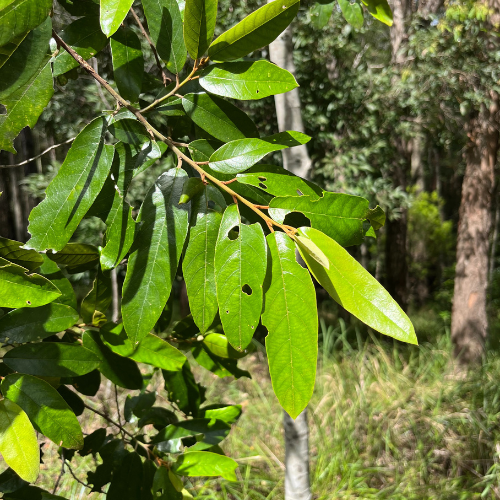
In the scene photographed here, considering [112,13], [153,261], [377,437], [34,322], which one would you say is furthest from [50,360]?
[377,437]

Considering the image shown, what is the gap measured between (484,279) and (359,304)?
4074mm

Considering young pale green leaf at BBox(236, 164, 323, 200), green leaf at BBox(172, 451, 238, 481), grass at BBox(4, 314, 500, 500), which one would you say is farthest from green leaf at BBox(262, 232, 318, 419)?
grass at BBox(4, 314, 500, 500)

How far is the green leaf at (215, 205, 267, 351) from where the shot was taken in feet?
1.37

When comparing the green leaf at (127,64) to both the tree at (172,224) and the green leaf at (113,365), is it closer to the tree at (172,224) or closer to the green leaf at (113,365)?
the tree at (172,224)

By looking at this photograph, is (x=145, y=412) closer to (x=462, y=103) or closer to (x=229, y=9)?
(x=229, y=9)

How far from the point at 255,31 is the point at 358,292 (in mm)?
297

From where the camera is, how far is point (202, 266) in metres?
0.48

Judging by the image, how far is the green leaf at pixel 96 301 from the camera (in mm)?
668

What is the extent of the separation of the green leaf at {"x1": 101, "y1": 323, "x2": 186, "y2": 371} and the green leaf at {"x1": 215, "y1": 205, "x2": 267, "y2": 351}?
9.3 inches

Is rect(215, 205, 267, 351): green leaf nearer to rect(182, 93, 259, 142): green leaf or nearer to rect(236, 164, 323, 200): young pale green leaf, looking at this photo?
rect(236, 164, 323, 200): young pale green leaf

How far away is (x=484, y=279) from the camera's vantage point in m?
3.93

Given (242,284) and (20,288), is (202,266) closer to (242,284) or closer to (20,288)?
(242,284)

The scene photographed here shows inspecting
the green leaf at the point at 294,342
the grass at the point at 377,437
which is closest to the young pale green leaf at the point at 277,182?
the green leaf at the point at 294,342

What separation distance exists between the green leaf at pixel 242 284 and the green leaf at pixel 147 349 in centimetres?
24
